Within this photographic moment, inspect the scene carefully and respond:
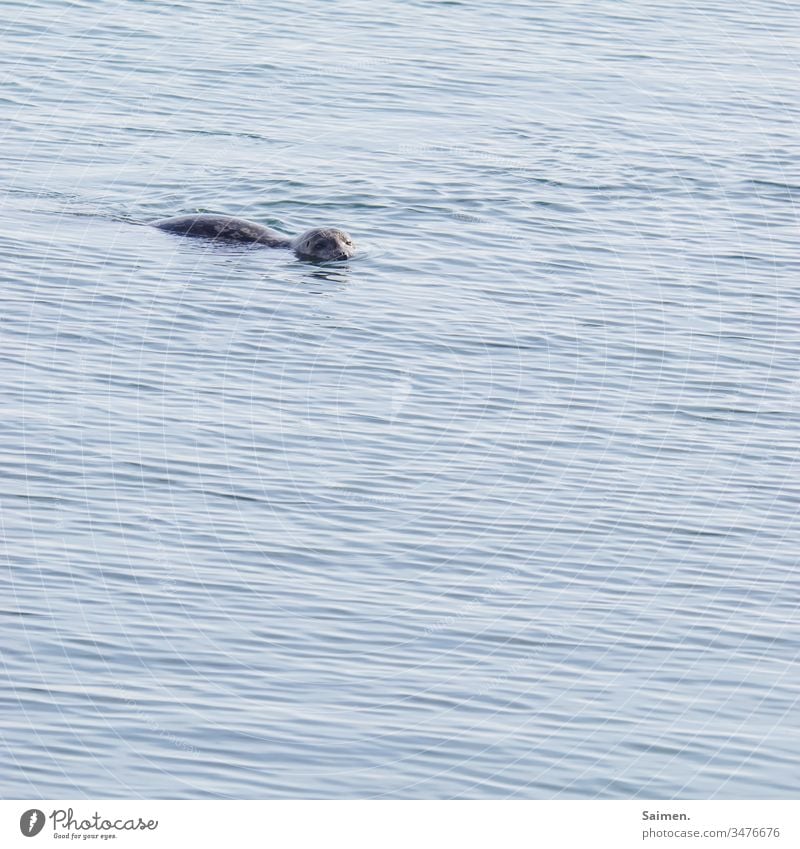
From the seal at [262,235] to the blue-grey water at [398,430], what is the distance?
397 millimetres

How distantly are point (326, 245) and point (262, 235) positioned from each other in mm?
1428

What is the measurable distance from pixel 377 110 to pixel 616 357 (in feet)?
46.1

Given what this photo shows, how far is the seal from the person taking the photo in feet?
103

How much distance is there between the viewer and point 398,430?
24078mm

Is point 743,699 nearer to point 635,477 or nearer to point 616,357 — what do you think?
point 635,477

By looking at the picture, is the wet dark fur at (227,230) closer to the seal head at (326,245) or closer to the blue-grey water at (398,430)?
the blue-grey water at (398,430)

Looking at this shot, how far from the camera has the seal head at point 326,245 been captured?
31266 millimetres

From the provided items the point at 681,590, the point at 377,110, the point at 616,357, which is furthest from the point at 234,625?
the point at 377,110
